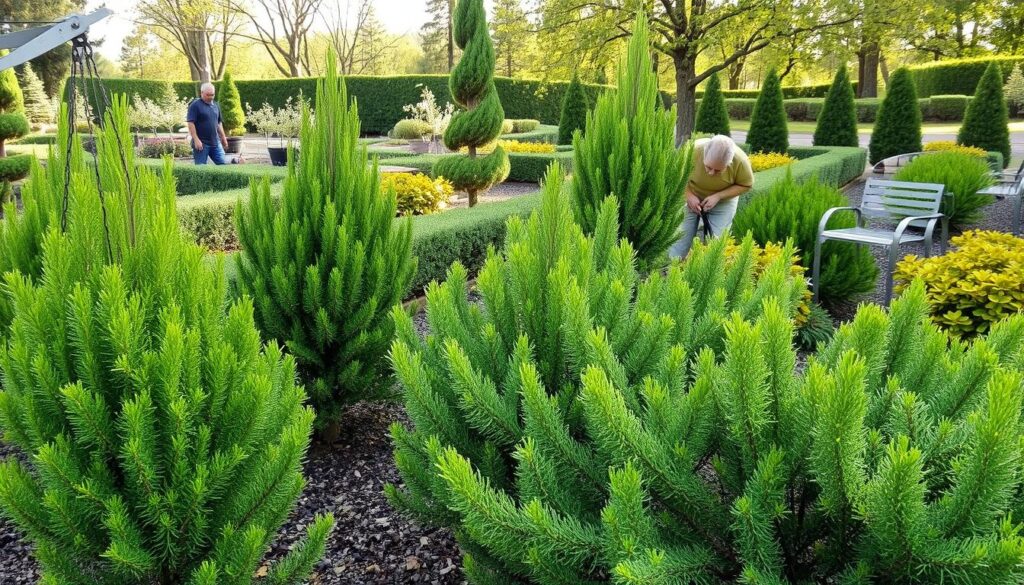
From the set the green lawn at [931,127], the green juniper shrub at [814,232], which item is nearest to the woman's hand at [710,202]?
the green juniper shrub at [814,232]

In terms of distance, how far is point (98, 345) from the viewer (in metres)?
1.36

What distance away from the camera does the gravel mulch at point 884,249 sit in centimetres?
571

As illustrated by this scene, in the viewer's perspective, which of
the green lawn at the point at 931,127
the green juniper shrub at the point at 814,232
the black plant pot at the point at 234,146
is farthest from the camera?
the green lawn at the point at 931,127

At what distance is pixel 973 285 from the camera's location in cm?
457

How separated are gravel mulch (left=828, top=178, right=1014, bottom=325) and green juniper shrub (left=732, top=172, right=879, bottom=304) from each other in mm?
131

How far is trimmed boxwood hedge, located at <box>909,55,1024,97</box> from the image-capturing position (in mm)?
33781

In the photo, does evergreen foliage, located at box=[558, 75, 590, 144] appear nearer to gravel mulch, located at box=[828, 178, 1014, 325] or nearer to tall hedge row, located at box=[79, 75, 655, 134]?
gravel mulch, located at box=[828, 178, 1014, 325]

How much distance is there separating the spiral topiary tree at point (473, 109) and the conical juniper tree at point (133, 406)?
319 inches

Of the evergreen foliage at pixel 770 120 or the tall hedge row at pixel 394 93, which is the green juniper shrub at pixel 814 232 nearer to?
the evergreen foliage at pixel 770 120

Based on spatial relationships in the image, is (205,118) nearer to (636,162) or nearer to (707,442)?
(636,162)

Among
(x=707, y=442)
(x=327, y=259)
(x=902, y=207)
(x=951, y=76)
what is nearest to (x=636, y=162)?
(x=327, y=259)

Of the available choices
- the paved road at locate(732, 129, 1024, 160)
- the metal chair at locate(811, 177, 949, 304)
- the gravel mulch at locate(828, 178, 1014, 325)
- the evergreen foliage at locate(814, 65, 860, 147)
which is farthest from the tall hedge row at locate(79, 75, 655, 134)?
the metal chair at locate(811, 177, 949, 304)

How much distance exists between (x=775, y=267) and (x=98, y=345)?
1.67 metres

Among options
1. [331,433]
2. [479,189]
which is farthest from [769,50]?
[331,433]
